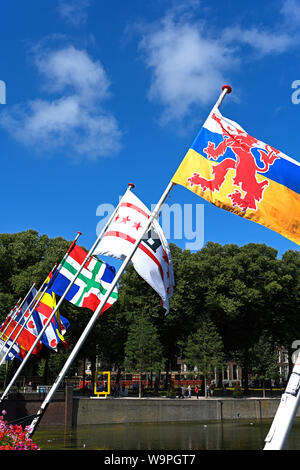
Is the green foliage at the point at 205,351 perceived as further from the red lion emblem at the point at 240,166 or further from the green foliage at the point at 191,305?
the red lion emblem at the point at 240,166

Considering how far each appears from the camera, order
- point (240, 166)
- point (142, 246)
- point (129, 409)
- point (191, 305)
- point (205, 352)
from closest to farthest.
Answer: point (240, 166)
point (142, 246)
point (129, 409)
point (205, 352)
point (191, 305)

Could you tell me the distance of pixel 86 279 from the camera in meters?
20.4

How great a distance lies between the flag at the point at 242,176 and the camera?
10492mm

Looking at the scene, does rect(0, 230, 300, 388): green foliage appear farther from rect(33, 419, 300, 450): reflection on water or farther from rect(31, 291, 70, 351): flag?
rect(31, 291, 70, 351): flag

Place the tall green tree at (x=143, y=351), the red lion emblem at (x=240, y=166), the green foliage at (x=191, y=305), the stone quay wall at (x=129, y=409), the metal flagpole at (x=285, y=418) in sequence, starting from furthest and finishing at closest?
the green foliage at (x=191, y=305), the tall green tree at (x=143, y=351), the stone quay wall at (x=129, y=409), the red lion emblem at (x=240, y=166), the metal flagpole at (x=285, y=418)

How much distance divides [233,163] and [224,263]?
50861mm

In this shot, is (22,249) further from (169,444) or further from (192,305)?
(169,444)

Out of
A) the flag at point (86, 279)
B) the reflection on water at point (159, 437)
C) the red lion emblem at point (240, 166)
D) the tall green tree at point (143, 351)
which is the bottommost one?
the reflection on water at point (159, 437)

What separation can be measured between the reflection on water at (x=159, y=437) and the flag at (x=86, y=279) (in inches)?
413

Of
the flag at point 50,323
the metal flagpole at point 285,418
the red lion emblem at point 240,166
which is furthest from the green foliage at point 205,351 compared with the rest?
the metal flagpole at point 285,418

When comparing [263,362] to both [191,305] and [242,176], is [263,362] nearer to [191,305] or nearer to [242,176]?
[191,305]

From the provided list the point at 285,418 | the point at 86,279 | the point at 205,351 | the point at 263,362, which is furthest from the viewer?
the point at 263,362

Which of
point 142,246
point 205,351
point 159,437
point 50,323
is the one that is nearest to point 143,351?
point 205,351

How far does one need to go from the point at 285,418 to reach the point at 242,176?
21.6ft
